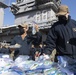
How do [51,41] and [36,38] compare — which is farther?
[36,38]

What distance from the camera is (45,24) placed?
2925 centimetres

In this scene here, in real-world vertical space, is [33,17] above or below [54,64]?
above

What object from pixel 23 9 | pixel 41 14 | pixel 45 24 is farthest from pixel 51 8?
pixel 45 24

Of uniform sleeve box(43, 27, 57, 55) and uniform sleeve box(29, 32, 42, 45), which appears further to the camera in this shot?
uniform sleeve box(29, 32, 42, 45)

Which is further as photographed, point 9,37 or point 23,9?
point 23,9

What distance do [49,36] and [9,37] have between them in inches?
1318

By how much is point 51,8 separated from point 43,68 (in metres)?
39.2

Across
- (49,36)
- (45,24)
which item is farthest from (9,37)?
(49,36)

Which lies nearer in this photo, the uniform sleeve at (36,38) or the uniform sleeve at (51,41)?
the uniform sleeve at (51,41)

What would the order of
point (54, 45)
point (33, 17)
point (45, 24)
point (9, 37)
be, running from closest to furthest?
1. point (54, 45)
2. point (45, 24)
3. point (9, 37)
4. point (33, 17)

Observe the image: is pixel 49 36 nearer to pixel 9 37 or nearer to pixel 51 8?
pixel 9 37

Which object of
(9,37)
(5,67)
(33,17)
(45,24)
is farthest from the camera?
(33,17)

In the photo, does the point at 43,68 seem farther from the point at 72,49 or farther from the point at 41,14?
the point at 41,14

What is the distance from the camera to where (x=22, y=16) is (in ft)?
153
